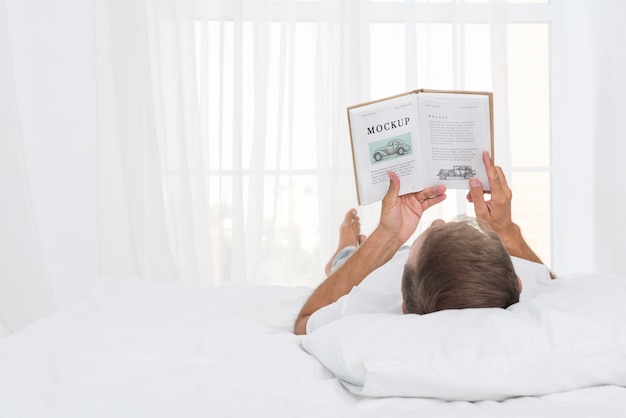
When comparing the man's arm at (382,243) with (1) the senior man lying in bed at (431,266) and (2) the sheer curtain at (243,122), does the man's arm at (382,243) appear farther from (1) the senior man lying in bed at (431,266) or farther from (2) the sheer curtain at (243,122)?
(2) the sheer curtain at (243,122)

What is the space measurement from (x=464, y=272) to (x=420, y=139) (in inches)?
20.9

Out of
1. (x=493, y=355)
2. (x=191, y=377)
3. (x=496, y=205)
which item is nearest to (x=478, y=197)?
(x=496, y=205)

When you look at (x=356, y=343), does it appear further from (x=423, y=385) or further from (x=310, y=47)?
(x=310, y=47)

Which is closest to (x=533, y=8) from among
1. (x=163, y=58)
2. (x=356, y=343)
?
(x=163, y=58)

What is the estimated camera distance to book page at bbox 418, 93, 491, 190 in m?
1.53

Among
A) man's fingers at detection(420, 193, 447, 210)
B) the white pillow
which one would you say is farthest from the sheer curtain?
the white pillow

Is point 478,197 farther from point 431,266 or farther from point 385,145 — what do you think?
point 431,266

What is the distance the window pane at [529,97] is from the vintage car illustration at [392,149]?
6.17ft

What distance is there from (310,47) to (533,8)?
3.44 feet

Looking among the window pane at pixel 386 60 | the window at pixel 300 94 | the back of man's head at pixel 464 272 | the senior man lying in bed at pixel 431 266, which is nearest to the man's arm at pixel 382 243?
the senior man lying in bed at pixel 431 266

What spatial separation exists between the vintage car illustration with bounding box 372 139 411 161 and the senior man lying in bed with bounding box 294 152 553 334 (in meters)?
0.04

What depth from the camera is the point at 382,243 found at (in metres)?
1.53

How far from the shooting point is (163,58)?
3.04 m

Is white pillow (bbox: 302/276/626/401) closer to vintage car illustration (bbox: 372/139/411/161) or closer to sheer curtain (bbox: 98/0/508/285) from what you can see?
vintage car illustration (bbox: 372/139/411/161)
